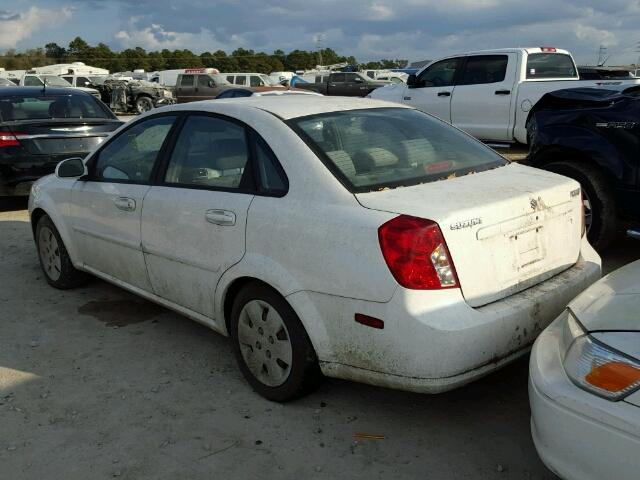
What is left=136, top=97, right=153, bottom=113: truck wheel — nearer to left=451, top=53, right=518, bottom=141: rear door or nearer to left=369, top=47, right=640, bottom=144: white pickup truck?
left=369, top=47, right=640, bottom=144: white pickup truck

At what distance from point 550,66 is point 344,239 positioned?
9.37 meters

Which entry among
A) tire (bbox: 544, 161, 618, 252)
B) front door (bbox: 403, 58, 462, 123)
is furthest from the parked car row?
front door (bbox: 403, 58, 462, 123)

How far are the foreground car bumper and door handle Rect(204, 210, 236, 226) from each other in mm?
1645

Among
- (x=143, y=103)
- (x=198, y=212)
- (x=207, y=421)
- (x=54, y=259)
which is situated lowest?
(x=143, y=103)

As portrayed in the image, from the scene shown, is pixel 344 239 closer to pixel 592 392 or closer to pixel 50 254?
pixel 592 392

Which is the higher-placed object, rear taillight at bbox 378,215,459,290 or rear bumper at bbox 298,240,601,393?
rear taillight at bbox 378,215,459,290

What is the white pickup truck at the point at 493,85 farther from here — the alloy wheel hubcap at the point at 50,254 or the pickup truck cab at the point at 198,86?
the pickup truck cab at the point at 198,86

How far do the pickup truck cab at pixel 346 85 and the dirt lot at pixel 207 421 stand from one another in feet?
86.5

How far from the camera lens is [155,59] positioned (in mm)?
74438

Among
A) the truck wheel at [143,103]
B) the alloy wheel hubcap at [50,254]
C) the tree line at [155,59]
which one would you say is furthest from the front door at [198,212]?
the tree line at [155,59]

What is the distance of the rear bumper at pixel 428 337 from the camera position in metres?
2.63

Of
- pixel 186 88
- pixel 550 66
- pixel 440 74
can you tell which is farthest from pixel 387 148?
pixel 186 88

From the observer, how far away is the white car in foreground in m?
1.94

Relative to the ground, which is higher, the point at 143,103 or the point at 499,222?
the point at 499,222
